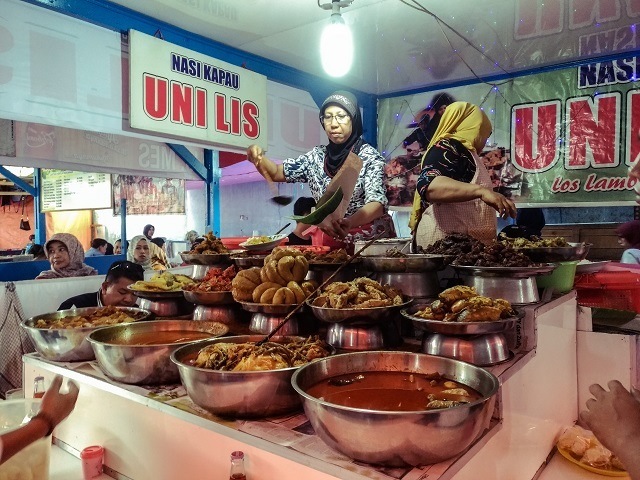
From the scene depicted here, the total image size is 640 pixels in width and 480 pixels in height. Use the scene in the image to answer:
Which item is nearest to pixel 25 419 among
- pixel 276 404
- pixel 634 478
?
pixel 276 404

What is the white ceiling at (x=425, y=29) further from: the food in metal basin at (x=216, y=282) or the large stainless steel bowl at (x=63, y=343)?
the large stainless steel bowl at (x=63, y=343)

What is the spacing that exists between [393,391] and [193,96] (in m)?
3.88

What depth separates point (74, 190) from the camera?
8.33 metres

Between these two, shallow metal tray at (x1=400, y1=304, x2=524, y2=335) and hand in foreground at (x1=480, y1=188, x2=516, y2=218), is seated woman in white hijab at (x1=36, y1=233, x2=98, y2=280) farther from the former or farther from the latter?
shallow metal tray at (x1=400, y1=304, x2=524, y2=335)

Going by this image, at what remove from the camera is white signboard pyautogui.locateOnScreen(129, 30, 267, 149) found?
4.03 meters

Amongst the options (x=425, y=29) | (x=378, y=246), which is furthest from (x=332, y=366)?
(x=425, y=29)

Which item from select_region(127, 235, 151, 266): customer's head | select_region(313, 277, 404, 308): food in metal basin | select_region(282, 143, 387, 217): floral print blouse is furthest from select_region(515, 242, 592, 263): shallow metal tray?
select_region(127, 235, 151, 266): customer's head

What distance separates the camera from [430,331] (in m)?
1.50

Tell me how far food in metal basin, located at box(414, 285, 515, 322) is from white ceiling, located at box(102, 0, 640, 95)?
324 cm

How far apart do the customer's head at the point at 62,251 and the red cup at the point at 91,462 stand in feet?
11.1

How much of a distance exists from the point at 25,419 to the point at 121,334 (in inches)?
16.5

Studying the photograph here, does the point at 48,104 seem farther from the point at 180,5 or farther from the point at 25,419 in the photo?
the point at 25,419

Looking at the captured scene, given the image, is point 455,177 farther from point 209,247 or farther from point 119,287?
point 119,287

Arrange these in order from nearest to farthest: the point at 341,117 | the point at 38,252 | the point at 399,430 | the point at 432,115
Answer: the point at 399,430 → the point at 341,117 → the point at 432,115 → the point at 38,252
